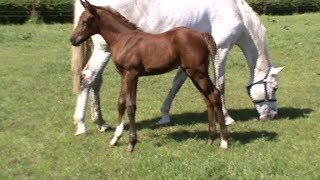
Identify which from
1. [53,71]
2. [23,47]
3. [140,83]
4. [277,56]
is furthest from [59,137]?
[23,47]

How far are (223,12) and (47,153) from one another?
327cm

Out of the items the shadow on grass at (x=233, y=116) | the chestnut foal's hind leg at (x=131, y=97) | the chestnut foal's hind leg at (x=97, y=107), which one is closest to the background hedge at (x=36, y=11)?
the shadow on grass at (x=233, y=116)

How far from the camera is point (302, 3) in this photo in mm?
28734

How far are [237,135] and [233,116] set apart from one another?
4.90 ft

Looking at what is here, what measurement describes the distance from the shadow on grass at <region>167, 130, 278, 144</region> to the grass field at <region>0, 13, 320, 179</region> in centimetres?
1

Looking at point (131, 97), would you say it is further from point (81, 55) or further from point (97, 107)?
point (81, 55)

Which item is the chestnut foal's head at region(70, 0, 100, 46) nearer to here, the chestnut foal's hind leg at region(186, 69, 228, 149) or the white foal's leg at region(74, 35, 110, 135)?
the white foal's leg at region(74, 35, 110, 135)

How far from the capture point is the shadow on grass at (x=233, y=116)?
28.9 feet

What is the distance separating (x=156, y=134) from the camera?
805cm

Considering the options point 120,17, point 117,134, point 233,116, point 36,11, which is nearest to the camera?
point 117,134

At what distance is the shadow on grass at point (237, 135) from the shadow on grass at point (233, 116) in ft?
2.07

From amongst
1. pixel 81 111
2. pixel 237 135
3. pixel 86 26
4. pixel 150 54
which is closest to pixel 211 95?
pixel 150 54

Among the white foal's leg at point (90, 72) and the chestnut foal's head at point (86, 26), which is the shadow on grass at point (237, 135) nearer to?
the white foal's leg at point (90, 72)

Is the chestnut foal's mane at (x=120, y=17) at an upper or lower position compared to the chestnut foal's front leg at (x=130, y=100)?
upper
